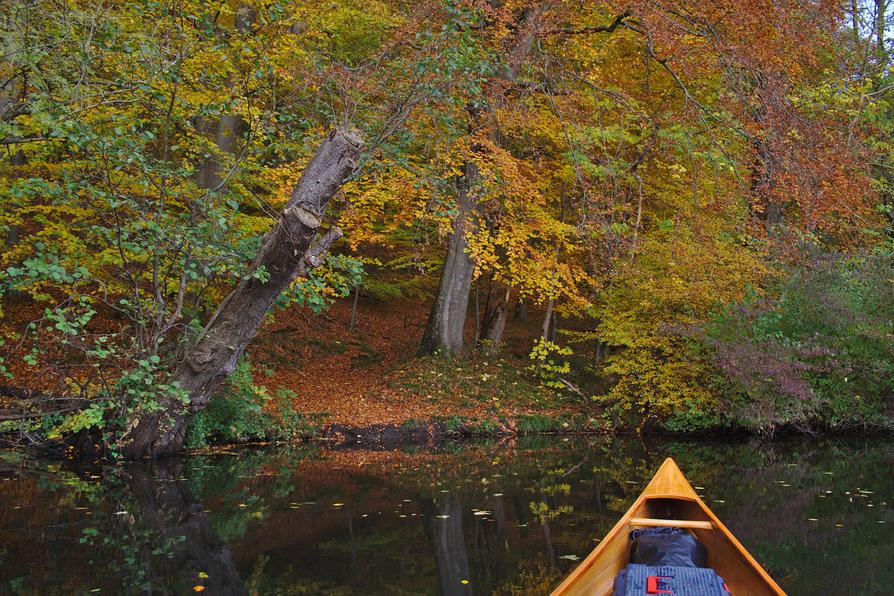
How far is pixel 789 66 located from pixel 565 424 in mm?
7585

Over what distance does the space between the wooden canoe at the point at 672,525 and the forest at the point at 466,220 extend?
432 cm

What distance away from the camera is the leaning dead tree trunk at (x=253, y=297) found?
317 inches

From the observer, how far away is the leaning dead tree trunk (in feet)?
26.4

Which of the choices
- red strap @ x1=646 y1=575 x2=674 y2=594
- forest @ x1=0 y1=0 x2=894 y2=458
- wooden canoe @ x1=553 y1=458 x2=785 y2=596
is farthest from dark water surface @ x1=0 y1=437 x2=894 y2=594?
forest @ x1=0 y1=0 x2=894 y2=458

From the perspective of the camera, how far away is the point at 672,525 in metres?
5.55

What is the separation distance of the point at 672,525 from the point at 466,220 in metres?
8.44

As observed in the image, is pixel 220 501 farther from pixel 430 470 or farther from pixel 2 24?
pixel 2 24

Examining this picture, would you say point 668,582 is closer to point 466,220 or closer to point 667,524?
point 667,524

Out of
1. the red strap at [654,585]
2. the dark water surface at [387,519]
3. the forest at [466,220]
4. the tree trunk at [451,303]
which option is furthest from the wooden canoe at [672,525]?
the tree trunk at [451,303]

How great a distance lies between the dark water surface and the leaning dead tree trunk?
19.9 inches

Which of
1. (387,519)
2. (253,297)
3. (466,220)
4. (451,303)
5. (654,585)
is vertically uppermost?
(466,220)

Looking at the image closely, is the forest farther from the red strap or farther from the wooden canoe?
the red strap

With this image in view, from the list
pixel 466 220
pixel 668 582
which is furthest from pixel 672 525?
pixel 466 220

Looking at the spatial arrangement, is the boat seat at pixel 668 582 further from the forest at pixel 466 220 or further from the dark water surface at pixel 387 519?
the forest at pixel 466 220
